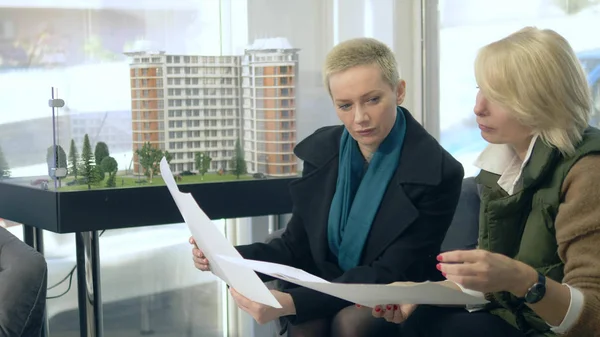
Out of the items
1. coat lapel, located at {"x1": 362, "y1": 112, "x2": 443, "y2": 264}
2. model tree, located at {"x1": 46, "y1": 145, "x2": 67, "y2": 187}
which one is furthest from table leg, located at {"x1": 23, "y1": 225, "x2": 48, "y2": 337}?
coat lapel, located at {"x1": 362, "y1": 112, "x2": 443, "y2": 264}

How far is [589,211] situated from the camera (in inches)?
Answer: 48.2

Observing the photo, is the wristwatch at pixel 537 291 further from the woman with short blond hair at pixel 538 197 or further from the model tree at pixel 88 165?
the model tree at pixel 88 165

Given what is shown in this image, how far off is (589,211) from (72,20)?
1.78m

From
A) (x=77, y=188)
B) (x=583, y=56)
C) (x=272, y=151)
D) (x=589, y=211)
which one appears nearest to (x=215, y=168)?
(x=272, y=151)

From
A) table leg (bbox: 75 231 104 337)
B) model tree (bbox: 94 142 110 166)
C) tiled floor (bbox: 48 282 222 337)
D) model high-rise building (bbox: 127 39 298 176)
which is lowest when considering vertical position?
tiled floor (bbox: 48 282 222 337)

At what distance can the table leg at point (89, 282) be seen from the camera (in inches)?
89.9

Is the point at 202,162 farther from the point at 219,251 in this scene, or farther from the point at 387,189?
the point at 219,251

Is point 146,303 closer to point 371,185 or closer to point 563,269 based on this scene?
point 371,185

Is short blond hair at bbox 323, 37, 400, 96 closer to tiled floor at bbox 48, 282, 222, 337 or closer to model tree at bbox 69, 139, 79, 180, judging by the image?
model tree at bbox 69, 139, 79, 180

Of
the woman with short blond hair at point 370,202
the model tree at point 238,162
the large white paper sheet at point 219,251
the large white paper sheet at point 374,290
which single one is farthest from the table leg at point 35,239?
the large white paper sheet at point 374,290

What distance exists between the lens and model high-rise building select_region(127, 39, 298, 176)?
2428 millimetres

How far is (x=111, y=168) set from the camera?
230 centimetres

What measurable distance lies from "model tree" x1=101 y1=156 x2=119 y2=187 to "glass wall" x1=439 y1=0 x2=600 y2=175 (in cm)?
133

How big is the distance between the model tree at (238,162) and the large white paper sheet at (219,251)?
Result: 1029 mm
